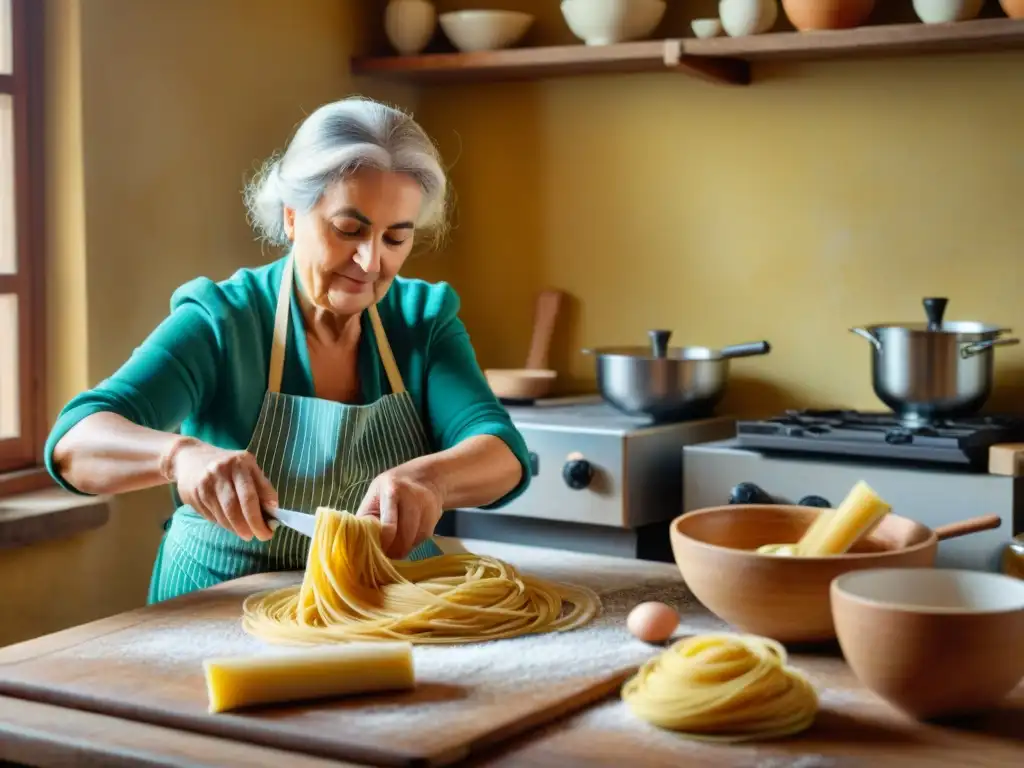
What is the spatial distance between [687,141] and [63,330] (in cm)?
160

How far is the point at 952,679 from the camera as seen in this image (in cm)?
118

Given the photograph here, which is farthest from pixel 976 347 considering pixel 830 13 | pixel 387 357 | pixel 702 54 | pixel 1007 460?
pixel 387 357

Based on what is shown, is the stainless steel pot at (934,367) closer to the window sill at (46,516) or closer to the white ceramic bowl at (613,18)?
the white ceramic bowl at (613,18)

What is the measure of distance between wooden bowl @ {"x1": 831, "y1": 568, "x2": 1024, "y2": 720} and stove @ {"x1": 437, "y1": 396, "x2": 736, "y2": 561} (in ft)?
5.54

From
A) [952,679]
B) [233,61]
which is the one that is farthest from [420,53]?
[952,679]

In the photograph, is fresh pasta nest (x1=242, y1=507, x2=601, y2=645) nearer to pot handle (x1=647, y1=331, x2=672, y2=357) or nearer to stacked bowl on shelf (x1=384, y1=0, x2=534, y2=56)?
pot handle (x1=647, y1=331, x2=672, y2=357)

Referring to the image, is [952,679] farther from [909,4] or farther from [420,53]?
[420,53]

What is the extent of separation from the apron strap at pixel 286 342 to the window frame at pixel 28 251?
0.93 metres

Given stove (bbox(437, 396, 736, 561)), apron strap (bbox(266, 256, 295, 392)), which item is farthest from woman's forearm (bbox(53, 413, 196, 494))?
stove (bbox(437, 396, 736, 561))

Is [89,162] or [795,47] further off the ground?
[795,47]

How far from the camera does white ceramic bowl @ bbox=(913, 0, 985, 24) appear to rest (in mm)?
2859

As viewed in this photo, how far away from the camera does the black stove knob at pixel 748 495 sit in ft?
9.00

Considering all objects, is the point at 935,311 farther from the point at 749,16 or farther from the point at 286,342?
the point at 286,342

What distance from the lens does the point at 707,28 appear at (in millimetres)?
3139
